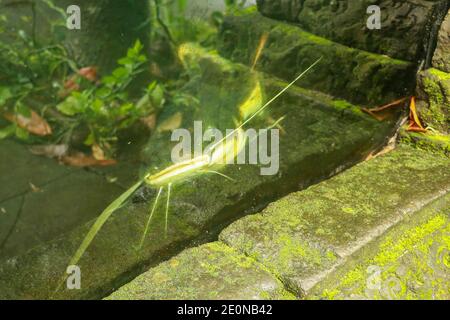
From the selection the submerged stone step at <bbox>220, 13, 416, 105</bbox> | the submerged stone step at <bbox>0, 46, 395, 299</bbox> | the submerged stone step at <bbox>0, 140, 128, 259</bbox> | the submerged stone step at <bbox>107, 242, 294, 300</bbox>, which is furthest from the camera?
the submerged stone step at <bbox>0, 140, 128, 259</bbox>

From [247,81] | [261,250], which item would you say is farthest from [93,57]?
[261,250]

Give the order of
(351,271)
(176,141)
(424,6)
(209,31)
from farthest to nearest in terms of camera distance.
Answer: (209,31), (176,141), (424,6), (351,271)

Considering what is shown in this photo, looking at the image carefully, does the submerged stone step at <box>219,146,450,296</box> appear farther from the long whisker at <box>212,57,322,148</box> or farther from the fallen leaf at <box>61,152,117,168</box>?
the fallen leaf at <box>61,152,117,168</box>

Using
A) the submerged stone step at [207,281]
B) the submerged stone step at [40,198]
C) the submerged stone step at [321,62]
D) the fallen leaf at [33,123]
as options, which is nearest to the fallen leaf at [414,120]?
the submerged stone step at [321,62]

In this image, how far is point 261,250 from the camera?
1371 millimetres

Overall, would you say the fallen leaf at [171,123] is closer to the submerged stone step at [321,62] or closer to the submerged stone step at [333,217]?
the submerged stone step at [321,62]

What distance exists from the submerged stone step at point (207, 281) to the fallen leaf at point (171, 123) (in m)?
1.04

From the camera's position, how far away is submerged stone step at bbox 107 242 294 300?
48.9 inches

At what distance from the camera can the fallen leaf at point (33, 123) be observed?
2.94 metres

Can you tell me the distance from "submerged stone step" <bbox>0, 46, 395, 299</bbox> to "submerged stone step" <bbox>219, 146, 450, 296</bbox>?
0.88ft

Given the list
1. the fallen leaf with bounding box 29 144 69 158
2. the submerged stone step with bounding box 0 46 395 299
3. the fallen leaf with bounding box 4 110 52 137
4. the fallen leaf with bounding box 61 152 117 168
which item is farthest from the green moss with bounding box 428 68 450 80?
the fallen leaf with bounding box 4 110 52 137

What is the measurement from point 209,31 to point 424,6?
50.4 inches

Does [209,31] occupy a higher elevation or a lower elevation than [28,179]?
higher
